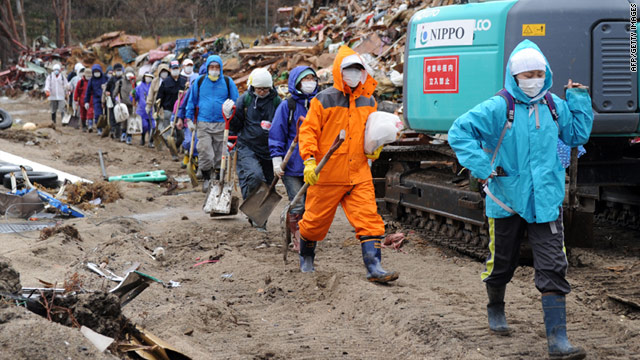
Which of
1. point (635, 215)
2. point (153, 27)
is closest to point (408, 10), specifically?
point (635, 215)

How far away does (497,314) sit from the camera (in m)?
5.66

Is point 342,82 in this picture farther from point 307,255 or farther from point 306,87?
point 307,255

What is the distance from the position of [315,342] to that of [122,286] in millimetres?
1413

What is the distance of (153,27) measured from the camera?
56469 millimetres

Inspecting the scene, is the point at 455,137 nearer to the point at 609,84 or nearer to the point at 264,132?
the point at 609,84

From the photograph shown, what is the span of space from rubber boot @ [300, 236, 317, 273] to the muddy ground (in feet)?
0.38

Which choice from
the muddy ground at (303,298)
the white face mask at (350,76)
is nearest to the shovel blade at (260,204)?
the muddy ground at (303,298)

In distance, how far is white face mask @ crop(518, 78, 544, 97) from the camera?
5.18 metres

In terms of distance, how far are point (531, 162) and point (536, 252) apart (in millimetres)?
582

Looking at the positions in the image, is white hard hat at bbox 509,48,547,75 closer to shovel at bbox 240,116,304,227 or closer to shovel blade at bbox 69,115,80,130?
shovel at bbox 240,116,304,227

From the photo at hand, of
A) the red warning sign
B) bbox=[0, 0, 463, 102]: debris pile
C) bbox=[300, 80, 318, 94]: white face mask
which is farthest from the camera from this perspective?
bbox=[0, 0, 463, 102]: debris pile

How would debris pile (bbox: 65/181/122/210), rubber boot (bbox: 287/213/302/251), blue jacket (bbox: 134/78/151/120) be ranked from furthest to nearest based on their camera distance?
blue jacket (bbox: 134/78/151/120) → debris pile (bbox: 65/181/122/210) → rubber boot (bbox: 287/213/302/251)

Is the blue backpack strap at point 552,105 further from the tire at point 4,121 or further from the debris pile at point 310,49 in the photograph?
the tire at point 4,121

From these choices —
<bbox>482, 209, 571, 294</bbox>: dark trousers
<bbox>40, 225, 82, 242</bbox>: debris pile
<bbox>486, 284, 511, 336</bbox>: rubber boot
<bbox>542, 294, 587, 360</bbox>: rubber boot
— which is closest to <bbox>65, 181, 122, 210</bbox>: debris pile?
<bbox>40, 225, 82, 242</bbox>: debris pile
